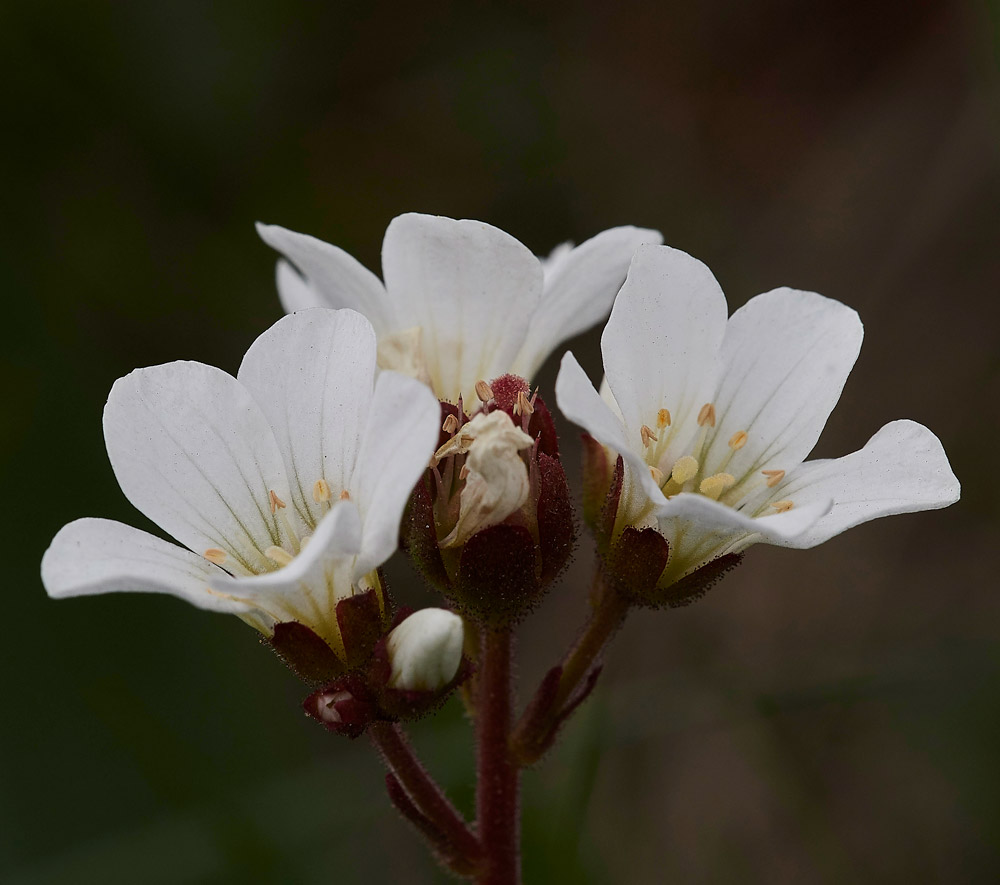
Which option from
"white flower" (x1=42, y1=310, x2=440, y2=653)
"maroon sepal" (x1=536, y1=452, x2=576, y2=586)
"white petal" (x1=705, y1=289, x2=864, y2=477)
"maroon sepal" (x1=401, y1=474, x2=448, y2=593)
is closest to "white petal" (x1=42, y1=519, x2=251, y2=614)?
"white flower" (x1=42, y1=310, x2=440, y2=653)

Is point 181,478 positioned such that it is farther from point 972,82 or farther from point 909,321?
point 972,82

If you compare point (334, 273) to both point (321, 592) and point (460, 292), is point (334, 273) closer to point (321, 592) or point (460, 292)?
point (460, 292)

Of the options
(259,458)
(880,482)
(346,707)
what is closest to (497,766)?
(346,707)

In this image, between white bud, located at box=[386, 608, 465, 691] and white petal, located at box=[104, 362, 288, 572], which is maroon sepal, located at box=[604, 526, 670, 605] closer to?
white bud, located at box=[386, 608, 465, 691]

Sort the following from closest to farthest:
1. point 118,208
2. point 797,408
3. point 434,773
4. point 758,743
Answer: point 797,408, point 434,773, point 758,743, point 118,208

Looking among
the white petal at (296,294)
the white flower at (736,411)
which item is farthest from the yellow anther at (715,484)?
the white petal at (296,294)

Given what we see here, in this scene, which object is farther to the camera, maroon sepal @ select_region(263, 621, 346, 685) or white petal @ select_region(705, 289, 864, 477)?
white petal @ select_region(705, 289, 864, 477)

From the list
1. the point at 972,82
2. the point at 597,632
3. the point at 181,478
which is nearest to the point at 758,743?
the point at 597,632
